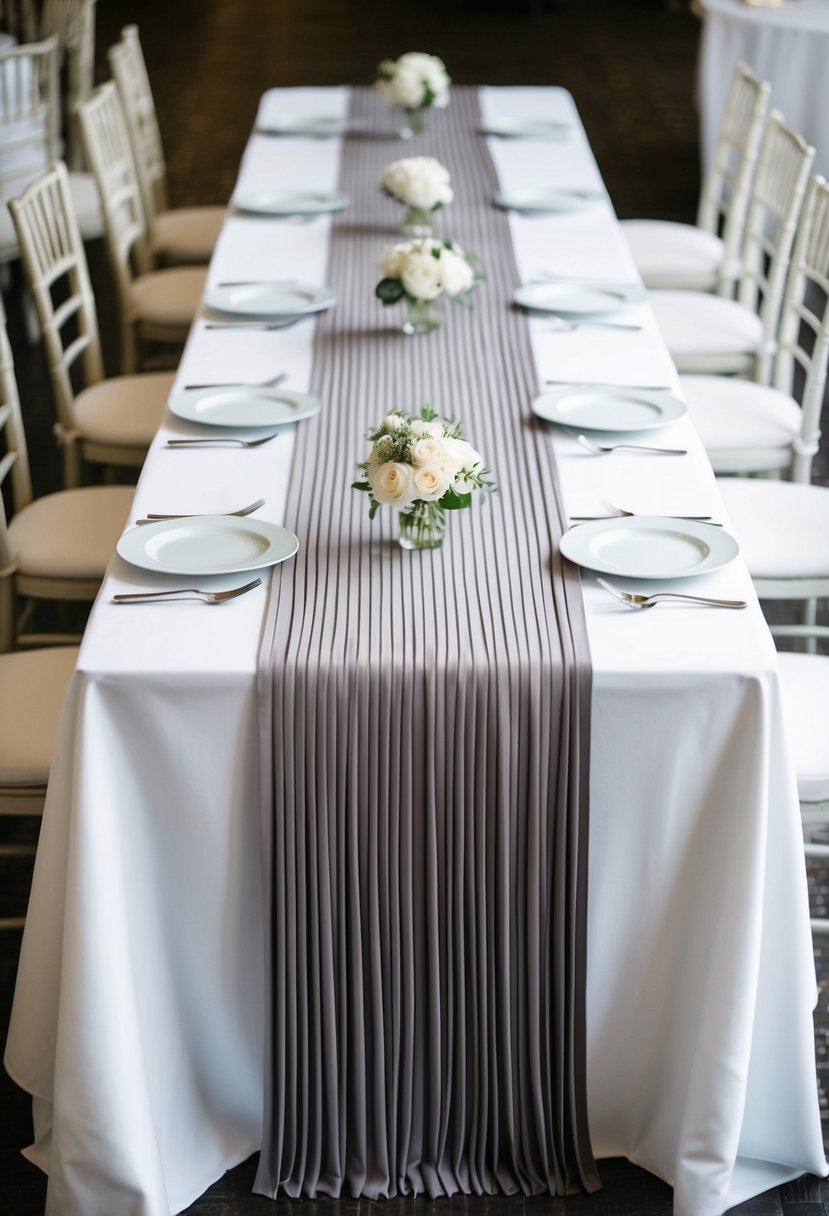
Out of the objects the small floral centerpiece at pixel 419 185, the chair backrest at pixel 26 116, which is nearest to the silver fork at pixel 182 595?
the small floral centerpiece at pixel 419 185

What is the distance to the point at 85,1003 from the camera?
1.94 metres

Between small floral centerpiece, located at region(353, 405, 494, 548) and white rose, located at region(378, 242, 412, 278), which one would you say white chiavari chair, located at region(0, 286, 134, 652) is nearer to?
white rose, located at region(378, 242, 412, 278)

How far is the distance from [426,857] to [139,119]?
3698mm

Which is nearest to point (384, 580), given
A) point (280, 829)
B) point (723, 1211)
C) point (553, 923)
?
point (280, 829)

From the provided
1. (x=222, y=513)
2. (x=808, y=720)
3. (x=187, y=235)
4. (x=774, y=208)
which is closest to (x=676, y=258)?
(x=774, y=208)

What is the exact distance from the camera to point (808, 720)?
2414 millimetres

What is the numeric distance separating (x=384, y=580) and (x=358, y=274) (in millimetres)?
1600

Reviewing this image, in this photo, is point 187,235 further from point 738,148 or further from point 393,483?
point 393,483

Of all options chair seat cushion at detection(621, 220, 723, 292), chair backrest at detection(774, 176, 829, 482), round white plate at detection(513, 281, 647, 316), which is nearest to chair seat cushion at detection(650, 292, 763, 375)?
chair backrest at detection(774, 176, 829, 482)

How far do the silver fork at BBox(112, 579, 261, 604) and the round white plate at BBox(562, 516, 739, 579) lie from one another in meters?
0.50

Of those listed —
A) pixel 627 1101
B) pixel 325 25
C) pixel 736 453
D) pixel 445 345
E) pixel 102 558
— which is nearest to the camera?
pixel 627 1101

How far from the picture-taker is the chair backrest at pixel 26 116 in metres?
5.16

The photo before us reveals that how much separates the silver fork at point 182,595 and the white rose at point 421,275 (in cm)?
107

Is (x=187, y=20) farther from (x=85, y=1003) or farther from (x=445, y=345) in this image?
(x=85, y=1003)
